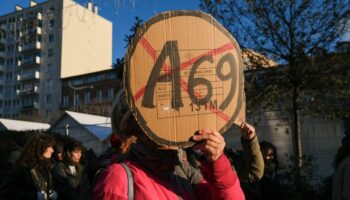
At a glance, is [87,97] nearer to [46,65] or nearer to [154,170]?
[46,65]

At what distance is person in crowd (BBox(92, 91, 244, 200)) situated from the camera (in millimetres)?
1502

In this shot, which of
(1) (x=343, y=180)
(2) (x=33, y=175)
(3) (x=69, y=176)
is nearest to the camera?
(1) (x=343, y=180)

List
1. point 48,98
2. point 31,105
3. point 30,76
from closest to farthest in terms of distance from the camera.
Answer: point 30,76, point 48,98, point 31,105

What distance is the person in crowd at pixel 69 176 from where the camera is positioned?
5293 millimetres

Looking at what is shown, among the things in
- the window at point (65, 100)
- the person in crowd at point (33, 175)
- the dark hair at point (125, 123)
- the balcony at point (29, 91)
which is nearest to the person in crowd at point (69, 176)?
the person in crowd at point (33, 175)

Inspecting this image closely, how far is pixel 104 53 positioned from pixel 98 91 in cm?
579

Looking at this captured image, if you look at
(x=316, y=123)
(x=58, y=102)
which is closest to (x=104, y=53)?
(x=58, y=102)

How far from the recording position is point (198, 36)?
1668 mm

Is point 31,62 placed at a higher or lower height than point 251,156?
higher

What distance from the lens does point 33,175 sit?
185 inches

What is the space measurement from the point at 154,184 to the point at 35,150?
3692mm

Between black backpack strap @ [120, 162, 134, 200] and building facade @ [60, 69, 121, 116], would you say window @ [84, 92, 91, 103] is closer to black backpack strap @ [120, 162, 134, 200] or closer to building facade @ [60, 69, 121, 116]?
building facade @ [60, 69, 121, 116]

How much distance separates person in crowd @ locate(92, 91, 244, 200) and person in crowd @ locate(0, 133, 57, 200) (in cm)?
324

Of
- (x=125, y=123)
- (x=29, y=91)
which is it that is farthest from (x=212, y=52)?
(x=29, y=91)
